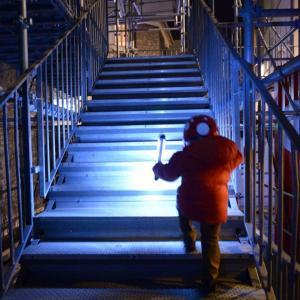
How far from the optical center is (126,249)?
2.66 metres

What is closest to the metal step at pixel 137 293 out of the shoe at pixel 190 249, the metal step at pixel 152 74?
the shoe at pixel 190 249

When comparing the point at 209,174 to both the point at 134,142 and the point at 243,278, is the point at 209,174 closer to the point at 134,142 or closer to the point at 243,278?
the point at 243,278

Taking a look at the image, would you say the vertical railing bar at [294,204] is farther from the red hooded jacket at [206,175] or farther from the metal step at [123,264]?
the metal step at [123,264]

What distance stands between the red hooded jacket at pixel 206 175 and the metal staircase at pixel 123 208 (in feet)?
1.34

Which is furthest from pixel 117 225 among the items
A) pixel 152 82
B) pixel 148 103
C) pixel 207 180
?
pixel 152 82

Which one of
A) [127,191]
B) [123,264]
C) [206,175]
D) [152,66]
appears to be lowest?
[123,264]

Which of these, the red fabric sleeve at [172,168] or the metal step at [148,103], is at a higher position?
the metal step at [148,103]

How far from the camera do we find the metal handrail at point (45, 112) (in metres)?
2.54

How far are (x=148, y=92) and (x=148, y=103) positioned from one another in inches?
13.7

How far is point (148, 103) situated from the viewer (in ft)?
15.9

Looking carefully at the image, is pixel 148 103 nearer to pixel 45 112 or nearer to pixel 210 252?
pixel 45 112

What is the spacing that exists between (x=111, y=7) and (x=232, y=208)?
9.71 m

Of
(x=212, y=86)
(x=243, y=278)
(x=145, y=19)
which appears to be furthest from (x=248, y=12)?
(x=145, y=19)

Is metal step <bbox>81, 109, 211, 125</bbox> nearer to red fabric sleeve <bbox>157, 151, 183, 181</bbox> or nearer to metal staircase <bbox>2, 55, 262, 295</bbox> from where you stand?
metal staircase <bbox>2, 55, 262, 295</bbox>
